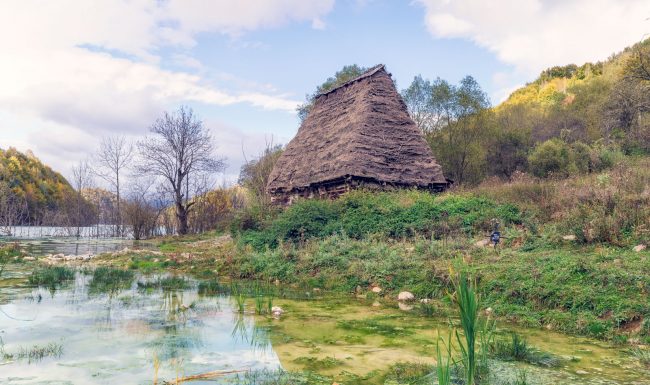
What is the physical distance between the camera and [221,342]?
509 centimetres

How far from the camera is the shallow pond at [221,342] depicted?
13.2ft

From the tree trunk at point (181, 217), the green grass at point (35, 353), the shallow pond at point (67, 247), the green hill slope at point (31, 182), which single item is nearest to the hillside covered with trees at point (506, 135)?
the tree trunk at point (181, 217)

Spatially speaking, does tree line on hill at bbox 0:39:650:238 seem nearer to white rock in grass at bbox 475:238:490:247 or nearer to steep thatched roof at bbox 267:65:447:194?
steep thatched roof at bbox 267:65:447:194

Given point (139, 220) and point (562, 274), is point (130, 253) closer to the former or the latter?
Answer: point (139, 220)

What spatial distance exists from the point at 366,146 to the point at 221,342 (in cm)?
1458

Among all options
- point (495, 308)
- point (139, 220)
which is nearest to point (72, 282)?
point (495, 308)

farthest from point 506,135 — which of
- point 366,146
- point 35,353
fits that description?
point 35,353

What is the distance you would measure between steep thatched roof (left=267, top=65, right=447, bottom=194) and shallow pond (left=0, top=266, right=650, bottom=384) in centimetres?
1106

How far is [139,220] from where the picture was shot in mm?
27609

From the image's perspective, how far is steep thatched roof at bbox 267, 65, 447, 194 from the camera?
61.0ft

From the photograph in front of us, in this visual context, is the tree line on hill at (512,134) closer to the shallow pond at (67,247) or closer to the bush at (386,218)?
Result: the bush at (386,218)

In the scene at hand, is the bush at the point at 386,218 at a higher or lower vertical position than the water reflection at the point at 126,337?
higher

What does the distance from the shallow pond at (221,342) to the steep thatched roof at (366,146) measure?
11.1 m

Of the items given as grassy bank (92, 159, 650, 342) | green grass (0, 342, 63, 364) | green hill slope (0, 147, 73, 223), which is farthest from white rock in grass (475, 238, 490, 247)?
green hill slope (0, 147, 73, 223)
